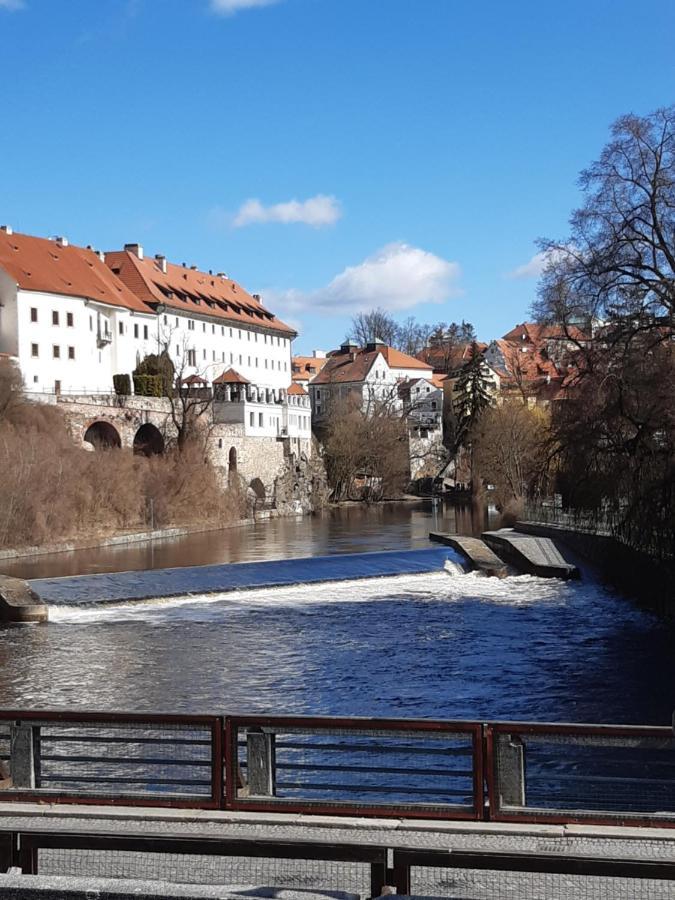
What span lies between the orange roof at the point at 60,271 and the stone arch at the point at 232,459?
10881 mm

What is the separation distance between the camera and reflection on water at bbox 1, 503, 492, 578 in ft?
120

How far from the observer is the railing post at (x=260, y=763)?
684 centimetres

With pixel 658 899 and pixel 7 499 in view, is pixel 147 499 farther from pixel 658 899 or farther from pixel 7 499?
pixel 658 899

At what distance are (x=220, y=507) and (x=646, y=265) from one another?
3814cm

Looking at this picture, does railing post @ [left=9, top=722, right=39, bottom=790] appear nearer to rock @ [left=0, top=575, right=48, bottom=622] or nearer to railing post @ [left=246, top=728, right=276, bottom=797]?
railing post @ [left=246, top=728, right=276, bottom=797]

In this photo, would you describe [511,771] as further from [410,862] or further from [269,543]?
[269,543]

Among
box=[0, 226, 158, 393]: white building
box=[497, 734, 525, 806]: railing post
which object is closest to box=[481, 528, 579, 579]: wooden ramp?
box=[497, 734, 525, 806]: railing post

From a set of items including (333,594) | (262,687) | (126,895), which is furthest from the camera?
(333,594)

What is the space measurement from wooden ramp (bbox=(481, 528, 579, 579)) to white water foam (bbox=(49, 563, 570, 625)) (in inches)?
13.8

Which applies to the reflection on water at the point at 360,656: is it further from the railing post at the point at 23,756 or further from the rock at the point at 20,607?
the railing post at the point at 23,756

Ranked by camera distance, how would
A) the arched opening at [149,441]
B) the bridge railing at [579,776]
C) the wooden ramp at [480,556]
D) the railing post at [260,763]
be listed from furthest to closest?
the arched opening at [149,441]
the wooden ramp at [480,556]
the railing post at [260,763]
the bridge railing at [579,776]

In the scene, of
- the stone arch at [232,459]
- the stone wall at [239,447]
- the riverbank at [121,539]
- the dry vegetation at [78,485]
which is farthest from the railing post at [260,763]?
the stone arch at [232,459]

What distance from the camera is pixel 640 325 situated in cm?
2370

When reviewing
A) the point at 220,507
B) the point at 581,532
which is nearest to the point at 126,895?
the point at 581,532
